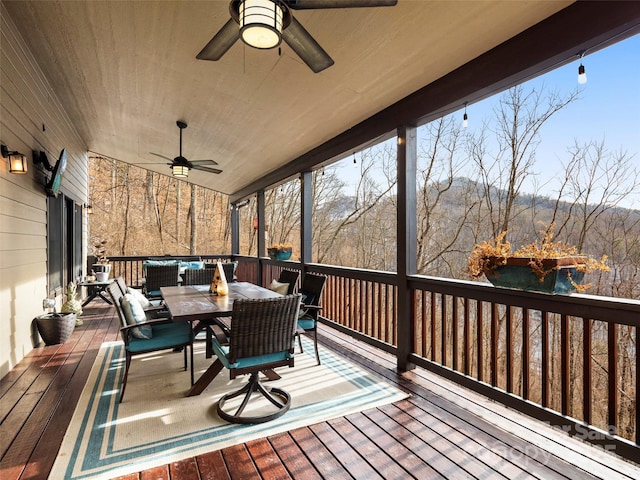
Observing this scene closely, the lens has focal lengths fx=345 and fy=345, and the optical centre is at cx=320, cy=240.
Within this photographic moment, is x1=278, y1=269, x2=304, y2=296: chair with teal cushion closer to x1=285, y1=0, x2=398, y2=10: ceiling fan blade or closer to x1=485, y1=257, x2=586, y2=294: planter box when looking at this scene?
x1=485, y1=257, x2=586, y2=294: planter box

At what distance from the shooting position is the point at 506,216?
251 inches

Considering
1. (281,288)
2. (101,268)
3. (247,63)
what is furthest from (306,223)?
(101,268)

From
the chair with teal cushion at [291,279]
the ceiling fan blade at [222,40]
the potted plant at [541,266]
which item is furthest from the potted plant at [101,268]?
the potted plant at [541,266]

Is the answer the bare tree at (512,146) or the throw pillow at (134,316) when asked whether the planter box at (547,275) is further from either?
the bare tree at (512,146)

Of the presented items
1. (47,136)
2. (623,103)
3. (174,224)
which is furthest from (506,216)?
(174,224)

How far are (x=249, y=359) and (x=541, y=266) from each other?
2.10 metres

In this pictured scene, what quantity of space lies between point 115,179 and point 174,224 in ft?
9.76

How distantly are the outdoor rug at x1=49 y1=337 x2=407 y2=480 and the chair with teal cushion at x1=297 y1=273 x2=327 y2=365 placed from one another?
1.20 feet

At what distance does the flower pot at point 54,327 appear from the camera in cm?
418

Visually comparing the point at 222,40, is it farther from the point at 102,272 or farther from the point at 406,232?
the point at 102,272

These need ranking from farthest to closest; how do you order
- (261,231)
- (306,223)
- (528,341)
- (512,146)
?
(261,231)
(512,146)
(306,223)
(528,341)

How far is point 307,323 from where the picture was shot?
12.1 ft

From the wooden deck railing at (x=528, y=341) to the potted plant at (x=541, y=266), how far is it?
90 mm

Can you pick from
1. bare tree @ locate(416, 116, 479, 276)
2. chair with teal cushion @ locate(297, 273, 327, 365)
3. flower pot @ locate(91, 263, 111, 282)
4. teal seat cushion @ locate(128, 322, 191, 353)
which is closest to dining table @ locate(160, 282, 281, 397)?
teal seat cushion @ locate(128, 322, 191, 353)
